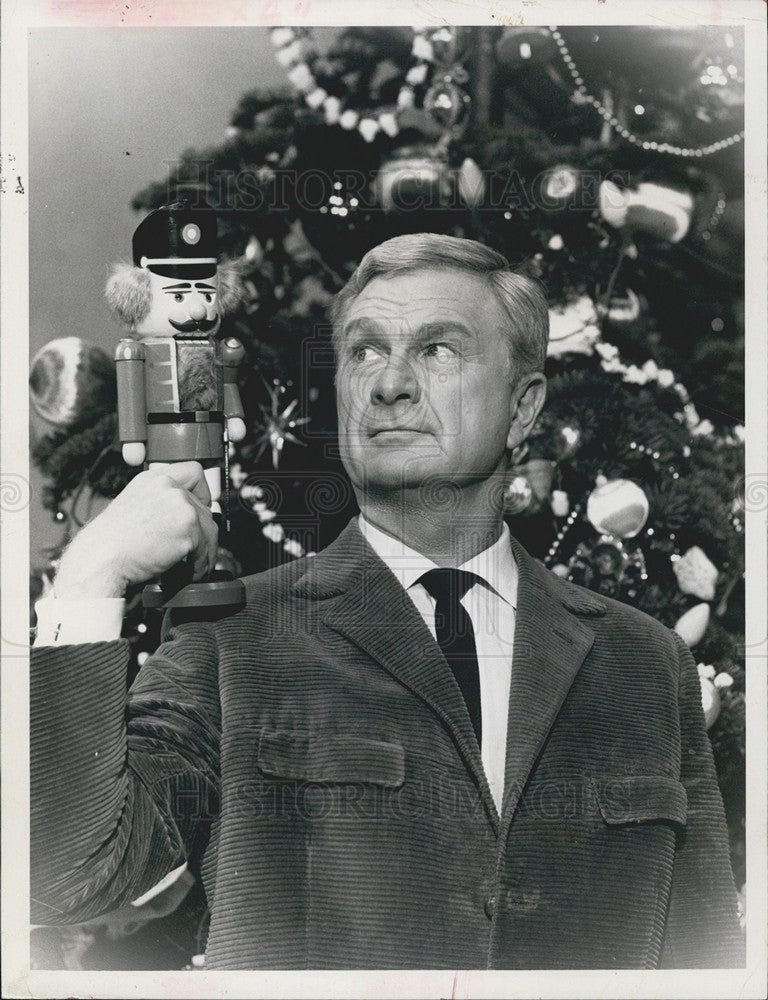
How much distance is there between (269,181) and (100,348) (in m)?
0.52

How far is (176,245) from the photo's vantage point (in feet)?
7.61

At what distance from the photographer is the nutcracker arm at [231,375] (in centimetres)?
231

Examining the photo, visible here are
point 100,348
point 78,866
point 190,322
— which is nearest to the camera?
point 78,866

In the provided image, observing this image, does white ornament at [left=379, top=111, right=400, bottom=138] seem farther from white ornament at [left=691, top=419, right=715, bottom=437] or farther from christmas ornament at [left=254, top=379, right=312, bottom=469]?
white ornament at [left=691, top=419, right=715, bottom=437]

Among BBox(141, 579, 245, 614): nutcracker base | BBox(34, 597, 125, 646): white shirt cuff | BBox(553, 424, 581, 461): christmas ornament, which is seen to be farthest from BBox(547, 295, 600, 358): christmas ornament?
BBox(34, 597, 125, 646): white shirt cuff

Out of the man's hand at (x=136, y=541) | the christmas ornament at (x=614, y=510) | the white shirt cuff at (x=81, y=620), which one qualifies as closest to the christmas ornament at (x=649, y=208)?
the christmas ornament at (x=614, y=510)

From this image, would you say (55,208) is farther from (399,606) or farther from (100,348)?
(399,606)

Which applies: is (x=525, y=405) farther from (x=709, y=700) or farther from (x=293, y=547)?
(x=709, y=700)

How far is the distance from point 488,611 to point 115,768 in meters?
0.83

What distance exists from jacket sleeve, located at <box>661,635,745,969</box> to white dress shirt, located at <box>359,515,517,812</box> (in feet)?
1.39

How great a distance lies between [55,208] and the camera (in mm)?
2496

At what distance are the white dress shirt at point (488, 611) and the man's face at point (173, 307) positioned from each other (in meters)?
0.55

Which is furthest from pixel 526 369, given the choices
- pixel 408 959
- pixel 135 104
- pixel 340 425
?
pixel 408 959

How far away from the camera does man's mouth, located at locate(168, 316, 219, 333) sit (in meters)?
2.30
